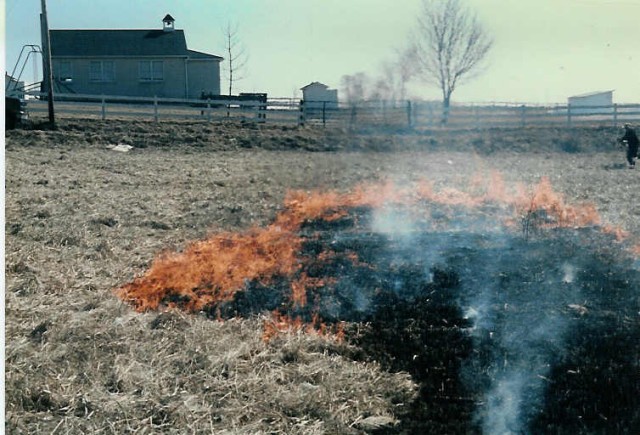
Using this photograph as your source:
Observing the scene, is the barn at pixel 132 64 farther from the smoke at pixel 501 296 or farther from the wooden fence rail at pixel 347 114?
the smoke at pixel 501 296

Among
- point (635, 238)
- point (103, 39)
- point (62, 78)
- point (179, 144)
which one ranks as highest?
point (103, 39)

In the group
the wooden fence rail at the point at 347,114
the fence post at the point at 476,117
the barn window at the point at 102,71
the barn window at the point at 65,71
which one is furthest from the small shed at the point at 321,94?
the barn window at the point at 65,71

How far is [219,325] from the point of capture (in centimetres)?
599

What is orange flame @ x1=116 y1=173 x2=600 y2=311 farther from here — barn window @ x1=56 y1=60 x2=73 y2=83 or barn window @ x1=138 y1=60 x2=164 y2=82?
barn window @ x1=56 y1=60 x2=73 y2=83

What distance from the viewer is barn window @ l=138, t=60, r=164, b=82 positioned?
3847 centimetres

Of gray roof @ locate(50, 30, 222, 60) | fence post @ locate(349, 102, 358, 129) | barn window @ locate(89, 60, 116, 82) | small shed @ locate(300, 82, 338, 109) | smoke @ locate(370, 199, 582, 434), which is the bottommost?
smoke @ locate(370, 199, 582, 434)

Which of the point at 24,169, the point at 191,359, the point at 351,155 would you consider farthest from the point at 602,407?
the point at 351,155

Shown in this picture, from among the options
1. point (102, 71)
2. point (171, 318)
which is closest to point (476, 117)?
point (102, 71)

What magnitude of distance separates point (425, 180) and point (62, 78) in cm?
2940

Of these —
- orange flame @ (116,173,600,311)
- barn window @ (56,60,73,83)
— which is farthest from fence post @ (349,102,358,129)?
barn window @ (56,60,73,83)

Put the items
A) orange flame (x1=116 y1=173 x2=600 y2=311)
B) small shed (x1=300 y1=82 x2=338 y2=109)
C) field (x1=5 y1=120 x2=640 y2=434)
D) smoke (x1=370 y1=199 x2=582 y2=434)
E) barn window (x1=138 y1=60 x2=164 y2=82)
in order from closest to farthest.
Answer: field (x1=5 y1=120 x2=640 y2=434) → smoke (x1=370 y1=199 x2=582 y2=434) → orange flame (x1=116 y1=173 x2=600 y2=311) → small shed (x1=300 y1=82 x2=338 y2=109) → barn window (x1=138 y1=60 x2=164 y2=82)

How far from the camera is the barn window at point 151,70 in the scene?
126 ft

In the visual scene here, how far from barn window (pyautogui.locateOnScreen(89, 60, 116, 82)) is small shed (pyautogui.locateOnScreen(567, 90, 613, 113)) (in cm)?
2601

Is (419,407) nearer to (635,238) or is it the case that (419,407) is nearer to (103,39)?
(635,238)
